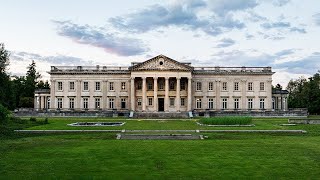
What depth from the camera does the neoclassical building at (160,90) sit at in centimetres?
8062

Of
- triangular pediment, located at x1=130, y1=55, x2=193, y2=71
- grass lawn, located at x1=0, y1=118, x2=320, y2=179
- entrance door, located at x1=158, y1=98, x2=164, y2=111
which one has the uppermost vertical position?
triangular pediment, located at x1=130, y1=55, x2=193, y2=71

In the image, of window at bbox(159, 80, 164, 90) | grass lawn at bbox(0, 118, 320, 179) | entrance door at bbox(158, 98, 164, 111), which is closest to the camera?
grass lawn at bbox(0, 118, 320, 179)

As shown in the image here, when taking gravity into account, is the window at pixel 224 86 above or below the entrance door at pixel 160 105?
above

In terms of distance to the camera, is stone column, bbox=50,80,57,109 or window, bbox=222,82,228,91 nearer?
stone column, bbox=50,80,57,109

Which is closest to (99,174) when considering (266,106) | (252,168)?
(252,168)

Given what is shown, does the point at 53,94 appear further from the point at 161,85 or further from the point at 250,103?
the point at 250,103

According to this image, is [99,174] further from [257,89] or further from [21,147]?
[257,89]

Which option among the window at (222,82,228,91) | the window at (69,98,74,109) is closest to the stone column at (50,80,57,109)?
the window at (69,98,74,109)

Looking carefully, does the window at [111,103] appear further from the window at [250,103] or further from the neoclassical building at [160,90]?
the window at [250,103]

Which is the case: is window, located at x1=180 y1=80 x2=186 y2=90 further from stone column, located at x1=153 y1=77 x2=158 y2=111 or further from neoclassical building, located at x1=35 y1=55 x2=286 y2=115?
stone column, located at x1=153 y1=77 x2=158 y2=111

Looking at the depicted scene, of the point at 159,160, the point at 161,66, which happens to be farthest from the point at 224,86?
the point at 159,160

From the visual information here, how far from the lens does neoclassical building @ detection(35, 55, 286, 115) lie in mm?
80625

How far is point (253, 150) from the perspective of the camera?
78.7 ft

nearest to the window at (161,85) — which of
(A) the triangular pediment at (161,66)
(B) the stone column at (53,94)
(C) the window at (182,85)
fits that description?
(C) the window at (182,85)
